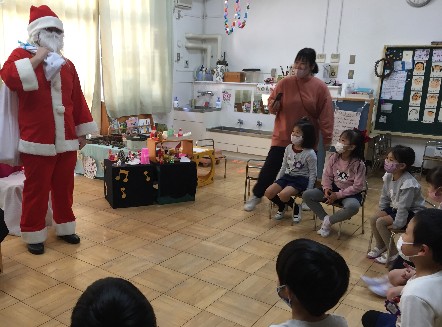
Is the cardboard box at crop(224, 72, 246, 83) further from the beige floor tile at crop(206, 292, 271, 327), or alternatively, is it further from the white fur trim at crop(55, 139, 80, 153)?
the beige floor tile at crop(206, 292, 271, 327)

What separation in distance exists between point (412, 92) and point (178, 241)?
4234 mm

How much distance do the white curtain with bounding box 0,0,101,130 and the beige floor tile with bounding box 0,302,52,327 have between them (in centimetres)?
307

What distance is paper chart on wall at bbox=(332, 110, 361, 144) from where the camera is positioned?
5.45 metres

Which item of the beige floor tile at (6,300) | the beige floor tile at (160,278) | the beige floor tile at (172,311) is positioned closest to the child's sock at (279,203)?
Answer: the beige floor tile at (160,278)

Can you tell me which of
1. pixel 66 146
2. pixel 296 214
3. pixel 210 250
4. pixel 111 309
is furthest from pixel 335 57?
pixel 111 309

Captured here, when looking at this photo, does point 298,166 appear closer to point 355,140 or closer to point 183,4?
point 355,140

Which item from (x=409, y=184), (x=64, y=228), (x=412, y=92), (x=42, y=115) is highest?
(x=412, y=92)

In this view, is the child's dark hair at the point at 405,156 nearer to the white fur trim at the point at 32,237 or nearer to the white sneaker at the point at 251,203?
the white sneaker at the point at 251,203

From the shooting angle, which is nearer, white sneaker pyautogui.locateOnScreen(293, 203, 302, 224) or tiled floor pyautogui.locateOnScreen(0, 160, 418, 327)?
tiled floor pyautogui.locateOnScreen(0, 160, 418, 327)

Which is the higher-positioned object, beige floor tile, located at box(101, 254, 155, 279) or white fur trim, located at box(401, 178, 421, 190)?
white fur trim, located at box(401, 178, 421, 190)

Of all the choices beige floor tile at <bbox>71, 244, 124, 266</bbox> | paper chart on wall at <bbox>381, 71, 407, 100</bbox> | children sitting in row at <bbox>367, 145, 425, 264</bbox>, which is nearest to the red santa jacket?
beige floor tile at <bbox>71, 244, 124, 266</bbox>

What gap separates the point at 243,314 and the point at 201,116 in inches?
177

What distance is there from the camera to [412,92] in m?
5.70

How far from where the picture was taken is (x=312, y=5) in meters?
6.18
